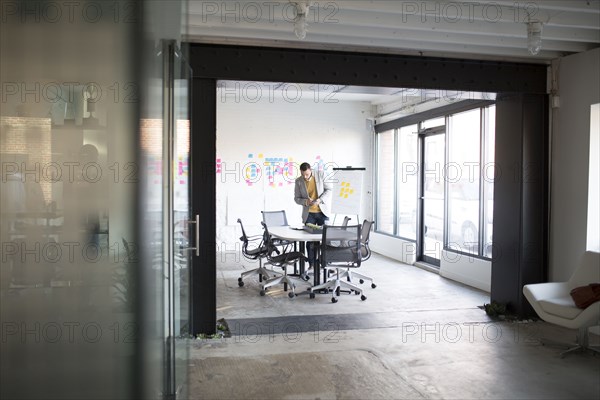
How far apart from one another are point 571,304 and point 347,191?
5.41m

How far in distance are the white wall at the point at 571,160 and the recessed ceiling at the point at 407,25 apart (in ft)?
0.87

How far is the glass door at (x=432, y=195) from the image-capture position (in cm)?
823

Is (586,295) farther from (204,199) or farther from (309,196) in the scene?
(309,196)

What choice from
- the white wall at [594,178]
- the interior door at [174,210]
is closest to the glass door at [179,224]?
the interior door at [174,210]

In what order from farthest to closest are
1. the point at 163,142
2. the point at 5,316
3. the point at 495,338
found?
the point at 495,338 < the point at 163,142 < the point at 5,316

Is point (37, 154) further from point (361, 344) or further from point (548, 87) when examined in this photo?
point (548, 87)

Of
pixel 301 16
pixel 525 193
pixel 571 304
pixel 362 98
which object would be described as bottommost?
pixel 571 304

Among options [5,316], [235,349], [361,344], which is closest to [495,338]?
[361,344]

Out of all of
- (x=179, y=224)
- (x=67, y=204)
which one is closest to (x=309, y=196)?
(x=179, y=224)

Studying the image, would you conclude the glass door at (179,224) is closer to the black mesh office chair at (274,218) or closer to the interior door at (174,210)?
the interior door at (174,210)

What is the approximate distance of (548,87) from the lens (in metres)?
5.53

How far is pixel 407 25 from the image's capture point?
4.38 m

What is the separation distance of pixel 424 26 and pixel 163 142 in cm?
292

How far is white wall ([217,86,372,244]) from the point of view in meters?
9.91
